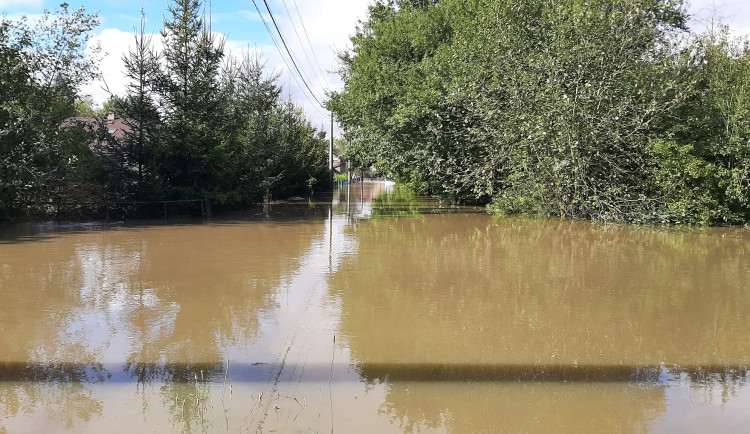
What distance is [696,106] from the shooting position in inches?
627

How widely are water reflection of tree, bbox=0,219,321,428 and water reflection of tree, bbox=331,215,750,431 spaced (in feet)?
→ 4.92

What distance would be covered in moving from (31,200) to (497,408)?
55.6ft

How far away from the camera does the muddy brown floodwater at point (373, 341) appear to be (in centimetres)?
395

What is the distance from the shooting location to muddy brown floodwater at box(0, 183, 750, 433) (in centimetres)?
395

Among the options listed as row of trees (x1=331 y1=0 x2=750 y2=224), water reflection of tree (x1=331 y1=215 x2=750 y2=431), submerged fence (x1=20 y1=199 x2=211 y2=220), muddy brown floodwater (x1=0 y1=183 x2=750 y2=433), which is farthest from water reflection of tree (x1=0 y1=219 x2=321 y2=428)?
row of trees (x1=331 y1=0 x2=750 y2=224)

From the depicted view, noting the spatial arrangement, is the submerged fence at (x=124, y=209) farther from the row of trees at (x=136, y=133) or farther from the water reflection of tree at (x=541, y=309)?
the water reflection of tree at (x=541, y=309)

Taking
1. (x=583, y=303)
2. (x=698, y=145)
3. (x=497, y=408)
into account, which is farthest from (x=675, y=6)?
(x=497, y=408)

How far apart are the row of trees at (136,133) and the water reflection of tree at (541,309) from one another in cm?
962

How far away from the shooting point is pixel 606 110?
15.5 metres

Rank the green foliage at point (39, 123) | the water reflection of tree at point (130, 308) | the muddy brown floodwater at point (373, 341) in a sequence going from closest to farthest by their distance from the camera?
the muddy brown floodwater at point (373, 341) < the water reflection of tree at point (130, 308) < the green foliage at point (39, 123)

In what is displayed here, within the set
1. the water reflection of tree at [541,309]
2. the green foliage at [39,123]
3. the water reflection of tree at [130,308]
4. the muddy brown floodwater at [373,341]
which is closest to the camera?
the muddy brown floodwater at [373,341]

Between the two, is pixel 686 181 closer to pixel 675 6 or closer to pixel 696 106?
pixel 696 106

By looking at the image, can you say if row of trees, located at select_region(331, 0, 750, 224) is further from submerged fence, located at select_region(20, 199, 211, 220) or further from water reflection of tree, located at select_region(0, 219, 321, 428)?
submerged fence, located at select_region(20, 199, 211, 220)

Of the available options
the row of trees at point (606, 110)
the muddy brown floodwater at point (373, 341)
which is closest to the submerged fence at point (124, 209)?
the muddy brown floodwater at point (373, 341)
